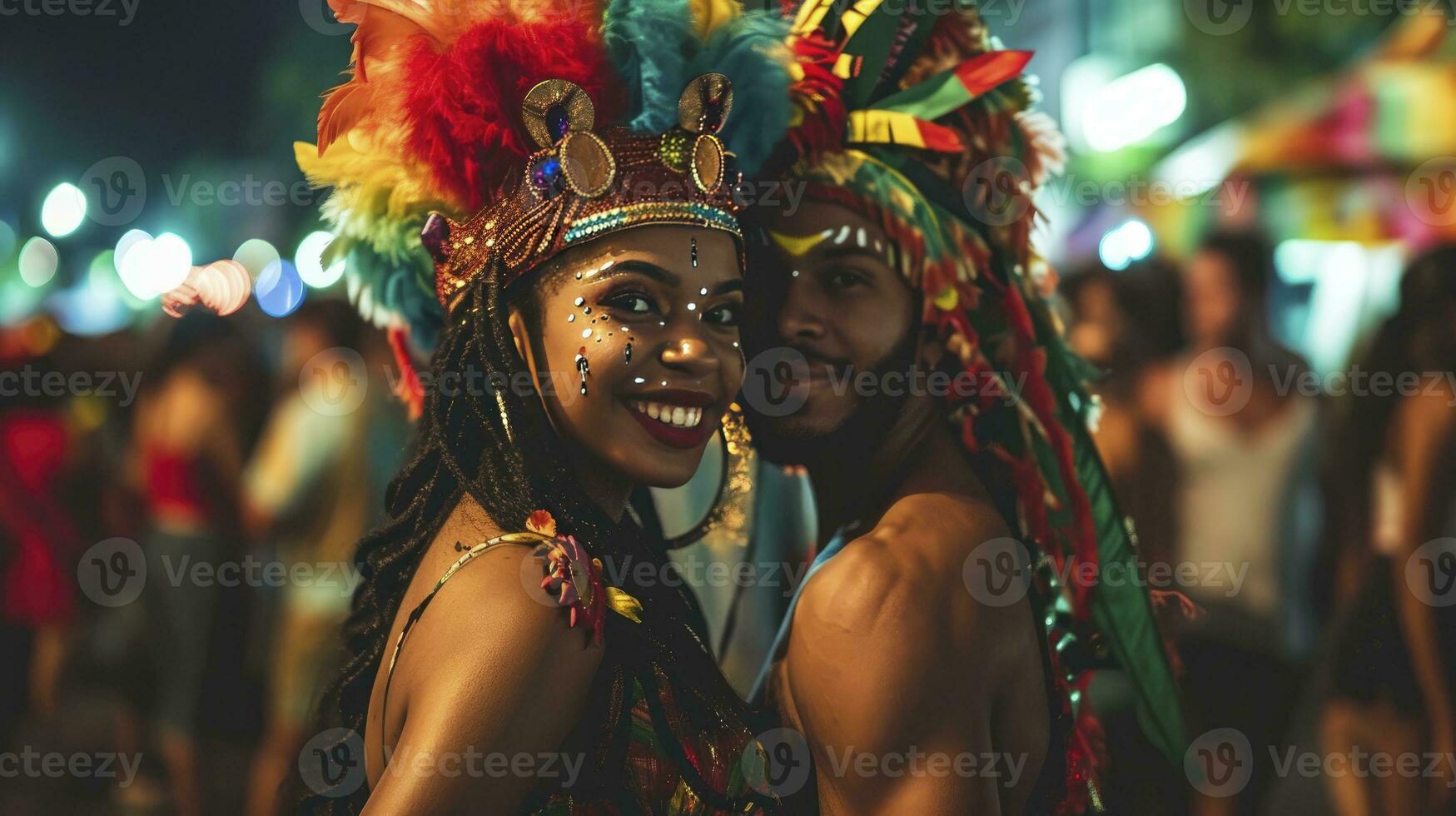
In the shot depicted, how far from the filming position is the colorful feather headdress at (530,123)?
6.81 feet

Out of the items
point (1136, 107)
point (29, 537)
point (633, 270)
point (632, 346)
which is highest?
point (1136, 107)

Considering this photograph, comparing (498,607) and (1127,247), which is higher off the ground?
(1127,247)

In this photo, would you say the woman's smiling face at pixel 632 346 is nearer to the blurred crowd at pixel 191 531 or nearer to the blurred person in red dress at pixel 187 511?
the blurred crowd at pixel 191 531

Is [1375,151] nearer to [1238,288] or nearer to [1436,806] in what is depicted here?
[1238,288]

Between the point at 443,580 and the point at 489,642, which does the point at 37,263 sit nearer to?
the point at 443,580

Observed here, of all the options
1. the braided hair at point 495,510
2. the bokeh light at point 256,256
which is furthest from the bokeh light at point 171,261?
the braided hair at point 495,510

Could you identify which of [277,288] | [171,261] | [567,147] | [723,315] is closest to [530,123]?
[567,147]

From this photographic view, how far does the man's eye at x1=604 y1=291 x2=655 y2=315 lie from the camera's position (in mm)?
2105

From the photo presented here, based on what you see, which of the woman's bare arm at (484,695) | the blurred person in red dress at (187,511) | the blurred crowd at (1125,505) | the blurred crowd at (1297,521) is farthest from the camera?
the blurred person in red dress at (187,511)

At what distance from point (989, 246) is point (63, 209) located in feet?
13.2

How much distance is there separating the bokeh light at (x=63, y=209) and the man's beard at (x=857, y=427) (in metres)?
3.45

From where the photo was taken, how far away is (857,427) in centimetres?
254

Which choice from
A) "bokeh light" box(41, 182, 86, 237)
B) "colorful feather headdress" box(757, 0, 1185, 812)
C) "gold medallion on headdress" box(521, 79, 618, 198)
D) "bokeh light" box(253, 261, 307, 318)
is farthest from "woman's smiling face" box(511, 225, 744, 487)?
"bokeh light" box(253, 261, 307, 318)

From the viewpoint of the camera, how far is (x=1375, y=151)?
9531mm
